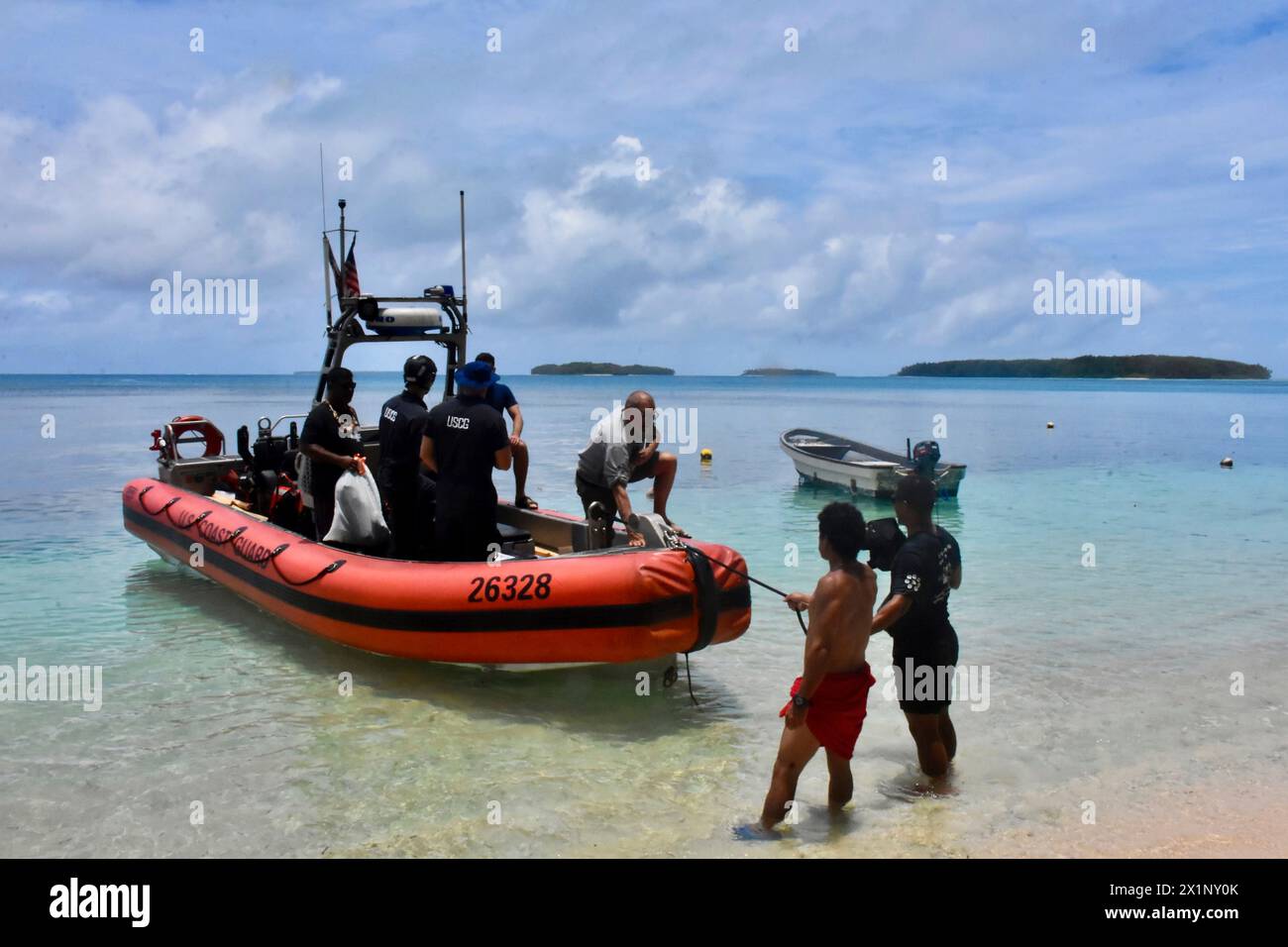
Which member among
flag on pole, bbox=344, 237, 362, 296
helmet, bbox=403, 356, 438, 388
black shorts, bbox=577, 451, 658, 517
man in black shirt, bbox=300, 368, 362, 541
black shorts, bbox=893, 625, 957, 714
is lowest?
black shorts, bbox=893, 625, 957, 714

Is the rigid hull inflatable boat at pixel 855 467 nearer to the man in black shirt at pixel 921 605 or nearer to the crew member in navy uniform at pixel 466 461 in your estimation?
the crew member in navy uniform at pixel 466 461

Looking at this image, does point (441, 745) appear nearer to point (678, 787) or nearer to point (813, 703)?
point (678, 787)

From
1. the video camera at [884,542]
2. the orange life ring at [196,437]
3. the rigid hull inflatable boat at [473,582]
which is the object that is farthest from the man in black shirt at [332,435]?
the video camera at [884,542]

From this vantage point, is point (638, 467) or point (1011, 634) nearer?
point (638, 467)

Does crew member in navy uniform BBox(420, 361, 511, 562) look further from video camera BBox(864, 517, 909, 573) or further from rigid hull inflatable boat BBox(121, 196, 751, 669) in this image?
video camera BBox(864, 517, 909, 573)

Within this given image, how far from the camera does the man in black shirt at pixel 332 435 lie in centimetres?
740

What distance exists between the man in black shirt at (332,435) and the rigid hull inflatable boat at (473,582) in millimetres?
602

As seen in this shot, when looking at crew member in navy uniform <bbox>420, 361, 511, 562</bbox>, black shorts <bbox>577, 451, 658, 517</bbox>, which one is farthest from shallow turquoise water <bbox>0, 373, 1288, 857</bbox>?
black shorts <bbox>577, 451, 658, 517</bbox>

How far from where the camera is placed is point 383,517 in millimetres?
7820

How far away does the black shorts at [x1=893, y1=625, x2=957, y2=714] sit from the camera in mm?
4785
